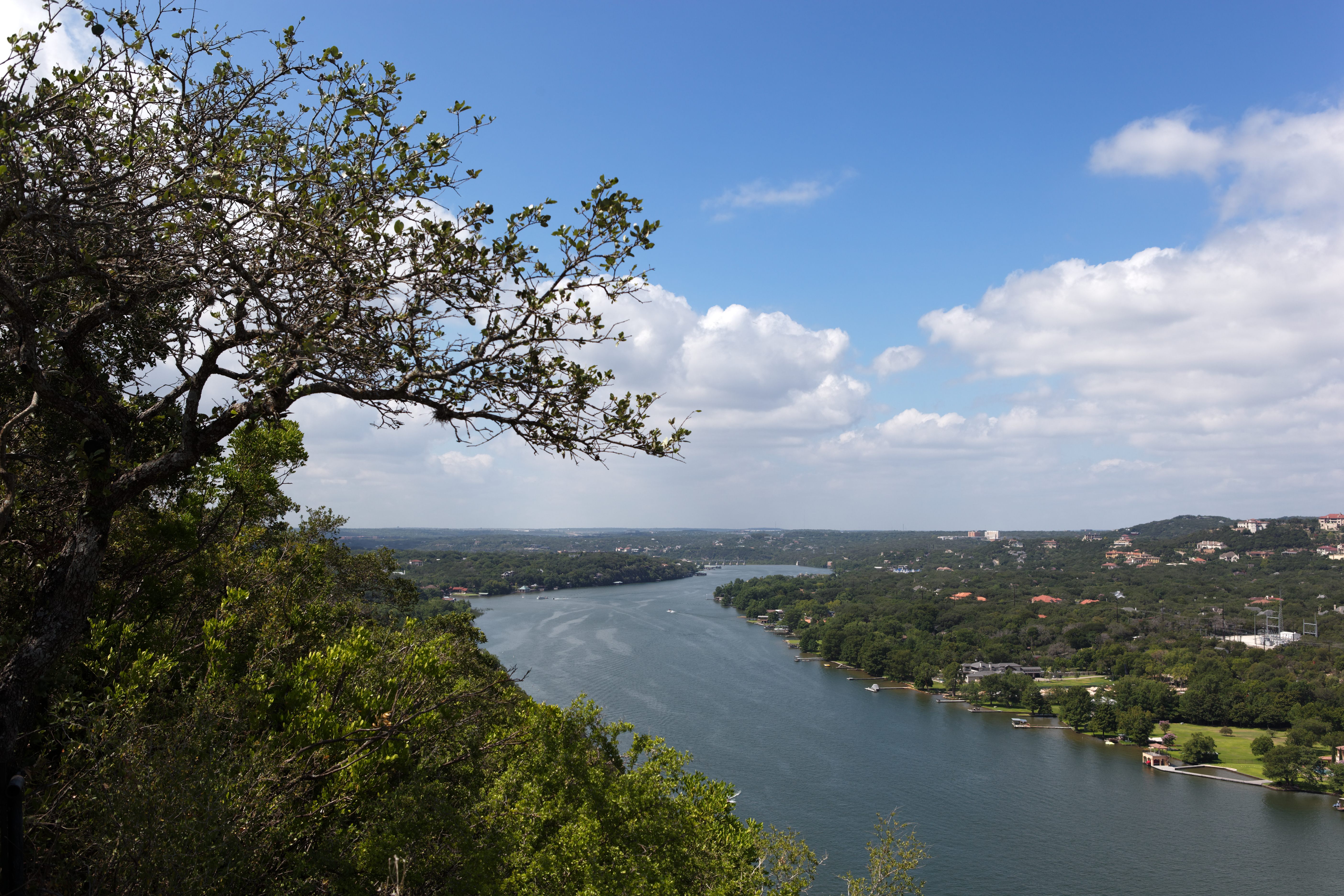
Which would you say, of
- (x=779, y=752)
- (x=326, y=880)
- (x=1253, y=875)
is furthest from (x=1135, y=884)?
(x=326, y=880)

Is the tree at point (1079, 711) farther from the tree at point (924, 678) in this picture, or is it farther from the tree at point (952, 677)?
the tree at point (924, 678)

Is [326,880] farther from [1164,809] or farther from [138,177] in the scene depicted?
[1164,809]

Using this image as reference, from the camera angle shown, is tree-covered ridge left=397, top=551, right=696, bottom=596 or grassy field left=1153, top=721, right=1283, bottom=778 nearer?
grassy field left=1153, top=721, right=1283, bottom=778

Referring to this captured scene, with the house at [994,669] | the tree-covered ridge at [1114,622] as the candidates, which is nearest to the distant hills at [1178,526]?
the tree-covered ridge at [1114,622]

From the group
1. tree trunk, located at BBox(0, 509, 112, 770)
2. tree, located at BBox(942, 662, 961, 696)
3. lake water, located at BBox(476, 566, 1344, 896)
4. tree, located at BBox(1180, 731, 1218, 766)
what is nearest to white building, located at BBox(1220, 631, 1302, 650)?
tree, located at BBox(942, 662, 961, 696)

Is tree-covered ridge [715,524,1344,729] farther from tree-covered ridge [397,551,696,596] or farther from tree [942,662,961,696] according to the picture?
tree-covered ridge [397,551,696,596]

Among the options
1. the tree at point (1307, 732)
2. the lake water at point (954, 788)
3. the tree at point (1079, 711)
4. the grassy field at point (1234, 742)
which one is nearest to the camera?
the lake water at point (954, 788)

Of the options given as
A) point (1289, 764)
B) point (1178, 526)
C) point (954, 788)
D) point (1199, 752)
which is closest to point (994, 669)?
point (1199, 752)
